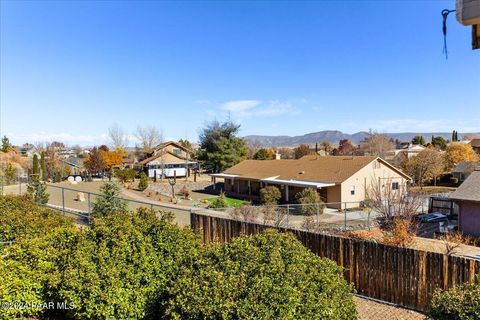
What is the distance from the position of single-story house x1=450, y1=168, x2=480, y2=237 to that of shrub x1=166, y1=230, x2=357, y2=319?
18.2 metres

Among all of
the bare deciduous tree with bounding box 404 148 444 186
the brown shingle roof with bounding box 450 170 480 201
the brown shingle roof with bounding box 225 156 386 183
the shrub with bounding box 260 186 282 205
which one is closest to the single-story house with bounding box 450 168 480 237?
the brown shingle roof with bounding box 450 170 480 201

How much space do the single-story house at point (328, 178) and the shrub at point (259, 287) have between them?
24449 millimetres

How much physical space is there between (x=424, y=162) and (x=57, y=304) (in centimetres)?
5200

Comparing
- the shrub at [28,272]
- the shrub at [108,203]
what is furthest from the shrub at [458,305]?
the shrub at [108,203]

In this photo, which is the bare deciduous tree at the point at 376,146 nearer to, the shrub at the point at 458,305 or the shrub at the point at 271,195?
the shrub at the point at 271,195

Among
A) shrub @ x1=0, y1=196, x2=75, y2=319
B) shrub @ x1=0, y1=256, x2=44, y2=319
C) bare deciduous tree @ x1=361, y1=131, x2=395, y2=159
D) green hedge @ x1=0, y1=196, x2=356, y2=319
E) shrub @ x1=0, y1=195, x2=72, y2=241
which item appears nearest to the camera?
green hedge @ x1=0, y1=196, x2=356, y2=319

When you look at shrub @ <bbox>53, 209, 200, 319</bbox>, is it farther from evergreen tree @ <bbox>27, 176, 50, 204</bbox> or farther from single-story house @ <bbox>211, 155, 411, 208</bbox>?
single-story house @ <bbox>211, 155, 411, 208</bbox>

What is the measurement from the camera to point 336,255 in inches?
405

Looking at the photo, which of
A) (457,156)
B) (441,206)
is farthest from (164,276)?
(457,156)

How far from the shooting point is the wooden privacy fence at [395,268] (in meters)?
8.23

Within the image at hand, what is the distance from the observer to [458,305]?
5230 millimetres

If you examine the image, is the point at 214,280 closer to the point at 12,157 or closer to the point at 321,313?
the point at 321,313

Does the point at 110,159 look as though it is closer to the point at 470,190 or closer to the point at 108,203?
the point at 108,203

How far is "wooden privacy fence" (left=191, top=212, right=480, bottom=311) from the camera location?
823 cm
